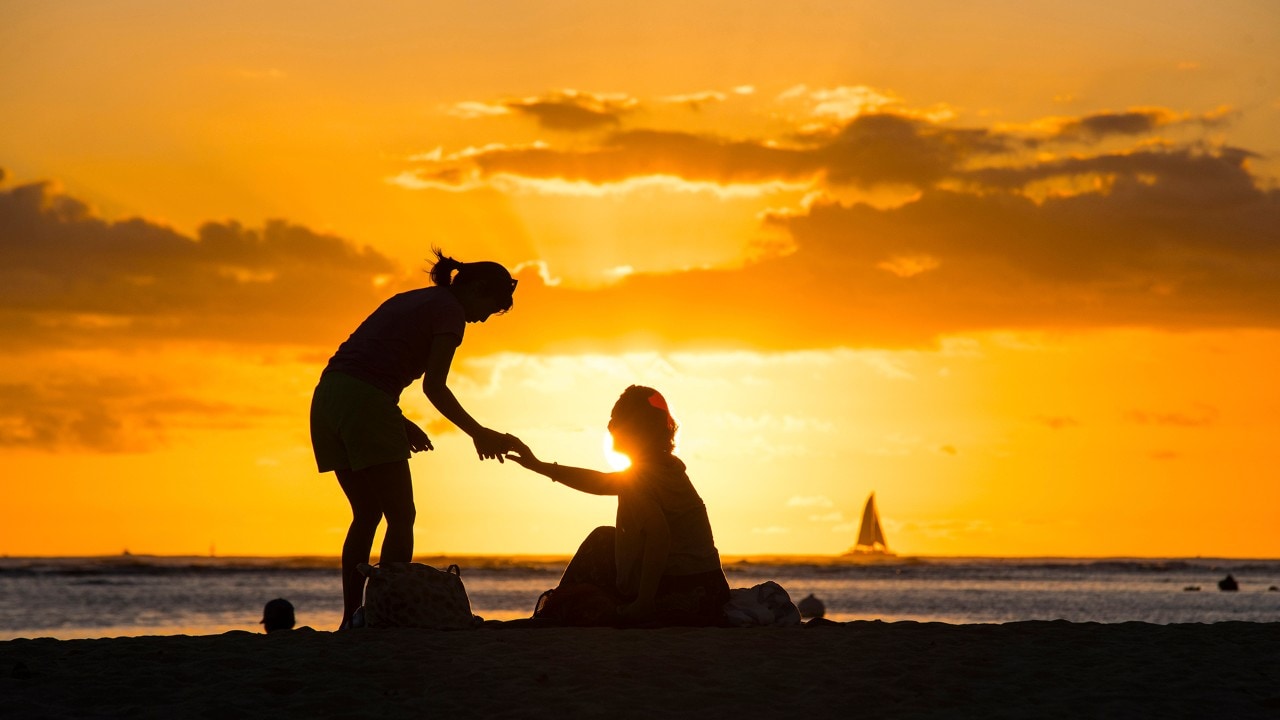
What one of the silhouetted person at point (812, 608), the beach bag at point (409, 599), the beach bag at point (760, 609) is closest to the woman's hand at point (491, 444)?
the beach bag at point (409, 599)

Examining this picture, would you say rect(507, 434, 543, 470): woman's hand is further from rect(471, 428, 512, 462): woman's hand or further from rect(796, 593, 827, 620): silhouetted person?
rect(796, 593, 827, 620): silhouetted person

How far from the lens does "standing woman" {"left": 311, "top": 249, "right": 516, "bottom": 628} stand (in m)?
7.88

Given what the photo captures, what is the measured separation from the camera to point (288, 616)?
1884cm

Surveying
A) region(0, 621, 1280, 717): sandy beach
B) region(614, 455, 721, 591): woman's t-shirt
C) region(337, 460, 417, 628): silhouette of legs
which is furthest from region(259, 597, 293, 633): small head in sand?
region(614, 455, 721, 591): woman's t-shirt

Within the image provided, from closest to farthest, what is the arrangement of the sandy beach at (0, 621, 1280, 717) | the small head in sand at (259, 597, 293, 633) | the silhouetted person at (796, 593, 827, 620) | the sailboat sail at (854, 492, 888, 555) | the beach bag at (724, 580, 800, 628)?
the sandy beach at (0, 621, 1280, 717), the beach bag at (724, 580, 800, 628), the small head in sand at (259, 597, 293, 633), the silhouetted person at (796, 593, 827, 620), the sailboat sail at (854, 492, 888, 555)

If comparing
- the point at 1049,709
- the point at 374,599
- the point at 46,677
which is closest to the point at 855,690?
the point at 1049,709

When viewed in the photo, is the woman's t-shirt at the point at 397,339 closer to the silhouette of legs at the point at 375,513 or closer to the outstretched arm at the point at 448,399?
the outstretched arm at the point at 448,399

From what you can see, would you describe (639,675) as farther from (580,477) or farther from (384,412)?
(384,412)

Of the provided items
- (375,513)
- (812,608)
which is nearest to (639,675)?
(375,513)

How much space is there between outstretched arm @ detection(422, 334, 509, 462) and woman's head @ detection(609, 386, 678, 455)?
746mm

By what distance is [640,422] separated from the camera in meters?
7.68

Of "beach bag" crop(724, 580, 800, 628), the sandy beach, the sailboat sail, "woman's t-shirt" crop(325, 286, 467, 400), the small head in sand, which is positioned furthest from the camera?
the sailboat sail

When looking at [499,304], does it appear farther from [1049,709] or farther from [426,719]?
[1049,709]

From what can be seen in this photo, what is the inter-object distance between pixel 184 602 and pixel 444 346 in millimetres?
28537
